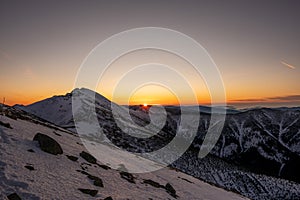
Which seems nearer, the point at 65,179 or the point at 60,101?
the point at 65,179

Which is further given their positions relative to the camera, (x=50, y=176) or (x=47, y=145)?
(x=47, y=145)

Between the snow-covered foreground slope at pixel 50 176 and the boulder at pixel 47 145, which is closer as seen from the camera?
the snow-covered foreground slope at pixel 50 176

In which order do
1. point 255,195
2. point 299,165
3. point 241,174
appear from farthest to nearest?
1. point 299,165
2. point 241,174
3. point 255,195

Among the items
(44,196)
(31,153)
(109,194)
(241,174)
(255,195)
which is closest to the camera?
(44,196)

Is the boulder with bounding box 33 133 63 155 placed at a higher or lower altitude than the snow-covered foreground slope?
higher

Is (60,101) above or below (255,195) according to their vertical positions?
above

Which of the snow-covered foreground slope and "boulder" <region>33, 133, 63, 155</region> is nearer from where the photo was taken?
the snow-covered foreground slope

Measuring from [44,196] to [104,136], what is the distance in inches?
2730

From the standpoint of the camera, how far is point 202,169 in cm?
8225

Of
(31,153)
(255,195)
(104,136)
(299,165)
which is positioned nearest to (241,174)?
(255,195)

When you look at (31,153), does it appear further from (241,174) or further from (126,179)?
(241,174)

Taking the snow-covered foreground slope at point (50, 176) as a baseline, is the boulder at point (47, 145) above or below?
above

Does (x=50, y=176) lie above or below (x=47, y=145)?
below

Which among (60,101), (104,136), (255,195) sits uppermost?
(60,101)
